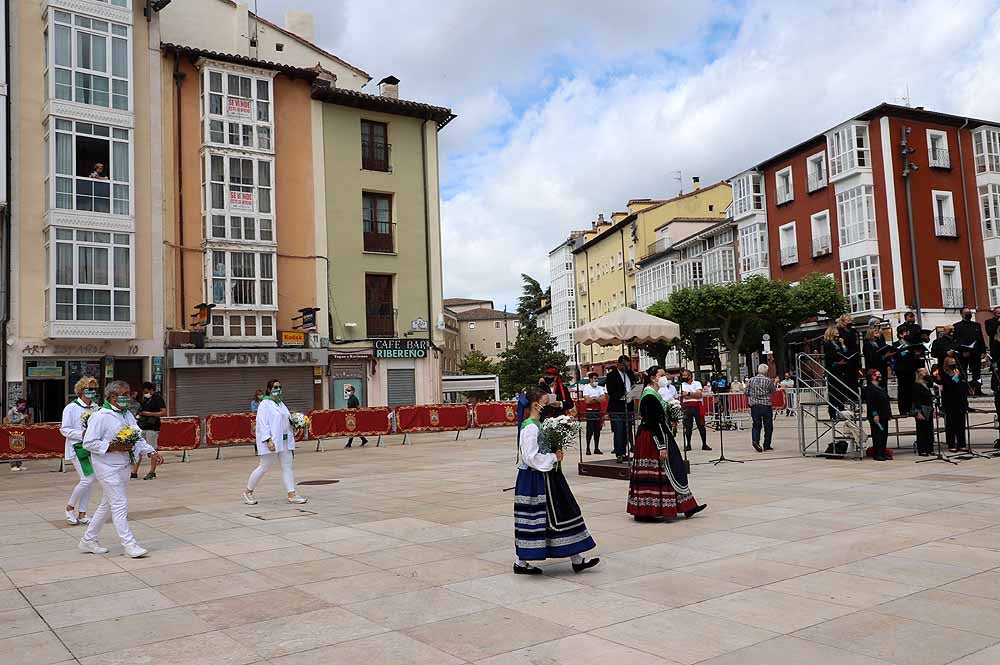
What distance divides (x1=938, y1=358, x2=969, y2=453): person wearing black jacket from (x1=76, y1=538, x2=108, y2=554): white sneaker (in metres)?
12.8

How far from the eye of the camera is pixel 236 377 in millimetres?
30297

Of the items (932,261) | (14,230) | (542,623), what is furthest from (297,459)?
(932,261)

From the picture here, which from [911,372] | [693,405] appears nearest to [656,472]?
[911,372]

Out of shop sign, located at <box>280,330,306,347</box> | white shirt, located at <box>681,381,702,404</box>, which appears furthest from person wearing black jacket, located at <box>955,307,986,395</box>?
shop sign, located at <box>280,330,306,347</box>

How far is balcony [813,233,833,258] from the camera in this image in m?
44.3

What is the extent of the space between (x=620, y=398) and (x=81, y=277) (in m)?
20.5

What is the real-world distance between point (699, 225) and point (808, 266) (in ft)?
62.9

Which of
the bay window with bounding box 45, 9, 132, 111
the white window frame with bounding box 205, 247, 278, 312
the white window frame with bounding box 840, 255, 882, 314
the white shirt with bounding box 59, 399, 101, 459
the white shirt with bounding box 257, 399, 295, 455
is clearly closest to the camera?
the white shirt with bounding box 59, 399, 101, 459

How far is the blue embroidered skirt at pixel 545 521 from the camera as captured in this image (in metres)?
6.84

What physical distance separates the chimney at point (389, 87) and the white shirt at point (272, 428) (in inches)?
1132

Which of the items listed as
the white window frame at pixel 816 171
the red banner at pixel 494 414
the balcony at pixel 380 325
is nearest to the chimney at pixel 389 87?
the balcony at pixel 380 325

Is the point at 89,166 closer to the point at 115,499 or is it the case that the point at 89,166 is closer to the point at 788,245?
the point at 115,499

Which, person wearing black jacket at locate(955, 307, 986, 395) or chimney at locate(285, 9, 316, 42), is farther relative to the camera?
chimney at locate(285, 9, 316, 42)

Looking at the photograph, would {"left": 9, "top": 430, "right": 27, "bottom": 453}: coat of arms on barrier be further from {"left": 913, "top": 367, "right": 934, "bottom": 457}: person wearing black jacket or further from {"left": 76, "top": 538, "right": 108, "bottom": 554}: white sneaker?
{"left": 913, "top": 367, "right": 934, "bottom": 457}: person wearing black jacket
